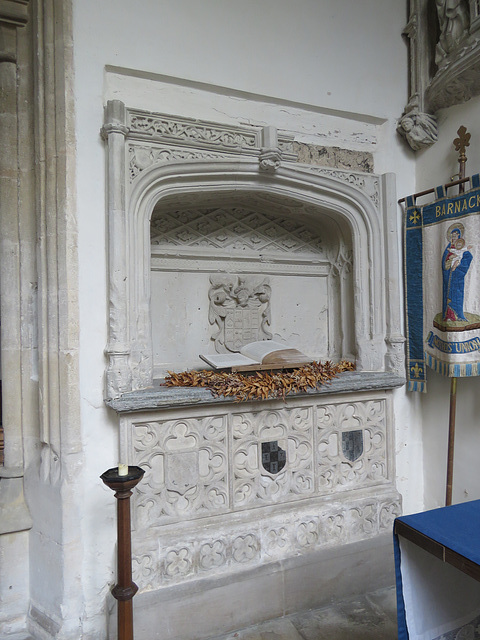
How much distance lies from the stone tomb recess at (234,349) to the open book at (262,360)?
209 mm

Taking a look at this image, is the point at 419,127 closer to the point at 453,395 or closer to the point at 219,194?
the point at 219,194

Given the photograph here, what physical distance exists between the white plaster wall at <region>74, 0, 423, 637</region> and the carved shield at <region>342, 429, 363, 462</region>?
0.37 m

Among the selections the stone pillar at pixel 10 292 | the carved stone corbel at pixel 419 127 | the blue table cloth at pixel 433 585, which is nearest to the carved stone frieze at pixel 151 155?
the stone pillar at pixel 10 292

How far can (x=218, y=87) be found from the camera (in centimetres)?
250

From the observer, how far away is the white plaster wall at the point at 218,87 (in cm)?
217

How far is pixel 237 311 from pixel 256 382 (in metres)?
0.84

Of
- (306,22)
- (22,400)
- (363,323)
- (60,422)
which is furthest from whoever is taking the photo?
(363,323)

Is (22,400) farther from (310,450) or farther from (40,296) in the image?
(310,450)

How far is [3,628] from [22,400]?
1.12 m

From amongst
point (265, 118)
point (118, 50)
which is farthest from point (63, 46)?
point (265, 118)

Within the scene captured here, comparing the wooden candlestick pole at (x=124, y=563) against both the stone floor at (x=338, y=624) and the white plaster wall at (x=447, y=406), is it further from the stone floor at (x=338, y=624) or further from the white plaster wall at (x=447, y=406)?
the white plaster wall at (x=447, y=406)

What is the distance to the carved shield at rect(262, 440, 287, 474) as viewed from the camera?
246 cm

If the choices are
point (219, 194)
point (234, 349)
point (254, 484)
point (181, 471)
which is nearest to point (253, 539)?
point (254, 484)

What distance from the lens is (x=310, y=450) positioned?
2582 mm
